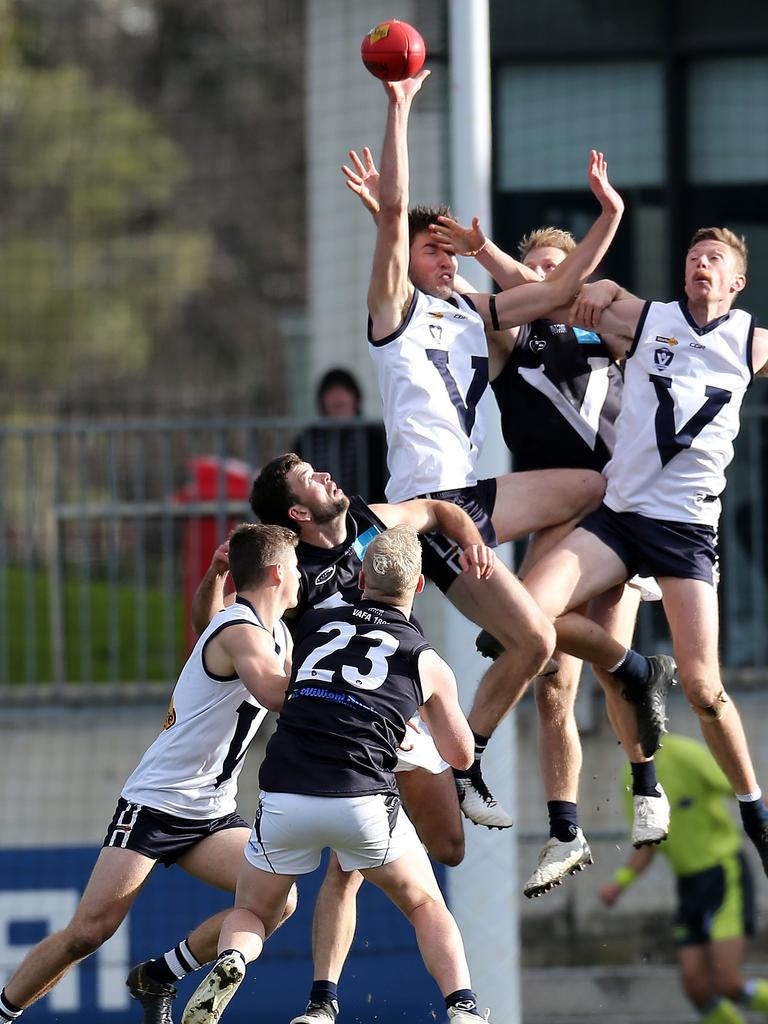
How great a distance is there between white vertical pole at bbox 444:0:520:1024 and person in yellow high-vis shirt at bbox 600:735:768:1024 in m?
1.94

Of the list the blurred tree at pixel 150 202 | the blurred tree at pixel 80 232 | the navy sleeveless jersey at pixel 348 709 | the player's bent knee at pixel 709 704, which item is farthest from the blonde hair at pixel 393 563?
the blurred tree at pixel 80 232

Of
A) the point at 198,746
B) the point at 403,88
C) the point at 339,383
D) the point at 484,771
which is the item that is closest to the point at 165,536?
the point at 339,383

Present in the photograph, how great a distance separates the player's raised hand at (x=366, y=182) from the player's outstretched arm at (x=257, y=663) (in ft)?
5.10

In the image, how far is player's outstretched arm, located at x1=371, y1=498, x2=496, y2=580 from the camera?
6105 millimetres

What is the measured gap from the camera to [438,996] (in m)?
8.38

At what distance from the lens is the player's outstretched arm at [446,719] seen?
5.77m

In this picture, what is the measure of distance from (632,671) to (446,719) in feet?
3.48

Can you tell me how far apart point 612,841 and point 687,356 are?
459 cm

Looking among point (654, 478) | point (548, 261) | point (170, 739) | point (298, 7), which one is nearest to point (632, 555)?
point (654, 478)

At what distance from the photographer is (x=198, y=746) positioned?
6.41m

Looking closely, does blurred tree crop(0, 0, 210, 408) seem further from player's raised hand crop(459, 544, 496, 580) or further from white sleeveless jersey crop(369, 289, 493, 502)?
player's raised hand crop(459, 544, 496, 580)

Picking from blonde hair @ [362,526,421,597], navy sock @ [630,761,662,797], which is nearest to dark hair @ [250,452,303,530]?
blonde hair @ [362,526,421,597]

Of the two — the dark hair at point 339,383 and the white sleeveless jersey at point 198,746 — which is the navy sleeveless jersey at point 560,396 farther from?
the dark hair at point 339,383

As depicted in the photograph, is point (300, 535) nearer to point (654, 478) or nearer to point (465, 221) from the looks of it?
point (654, 478)
